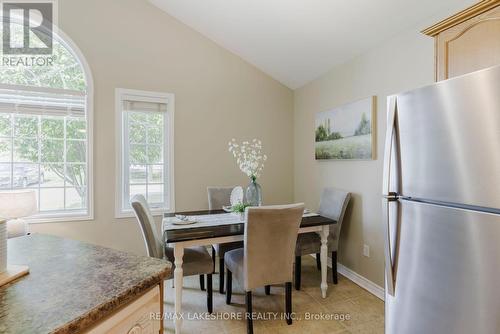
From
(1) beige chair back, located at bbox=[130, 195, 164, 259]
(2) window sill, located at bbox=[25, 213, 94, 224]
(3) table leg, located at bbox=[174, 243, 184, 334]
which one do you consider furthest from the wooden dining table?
(2) window sill, located at bbox=[25, 213, 94, 224]

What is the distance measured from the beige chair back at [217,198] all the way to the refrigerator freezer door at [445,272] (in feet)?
6.77

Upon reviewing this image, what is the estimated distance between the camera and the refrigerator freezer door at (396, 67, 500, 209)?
88cm

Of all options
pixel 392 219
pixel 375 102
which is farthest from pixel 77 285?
pixel 375 102

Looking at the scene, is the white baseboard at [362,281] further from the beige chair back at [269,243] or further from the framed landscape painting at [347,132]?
the framed landscape painting at [347,132]

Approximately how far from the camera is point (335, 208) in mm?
2789

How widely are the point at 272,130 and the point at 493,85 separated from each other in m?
3.02

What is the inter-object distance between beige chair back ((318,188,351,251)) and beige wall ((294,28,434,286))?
125mm

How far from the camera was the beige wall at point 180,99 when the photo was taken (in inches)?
115

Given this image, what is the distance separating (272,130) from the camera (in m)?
3.84

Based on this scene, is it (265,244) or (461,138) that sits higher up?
(461,138)

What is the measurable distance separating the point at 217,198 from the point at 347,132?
5.50ft

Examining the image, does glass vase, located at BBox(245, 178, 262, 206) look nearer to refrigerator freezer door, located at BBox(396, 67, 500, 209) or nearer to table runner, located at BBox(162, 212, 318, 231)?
table runner, located at BBox(162, 212, 318, 231)

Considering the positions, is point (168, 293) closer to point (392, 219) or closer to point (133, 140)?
point (133, 140)

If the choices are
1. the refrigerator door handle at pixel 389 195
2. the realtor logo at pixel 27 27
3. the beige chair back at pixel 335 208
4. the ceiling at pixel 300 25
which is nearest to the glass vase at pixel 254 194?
the beige chair back at pixel 335 208
